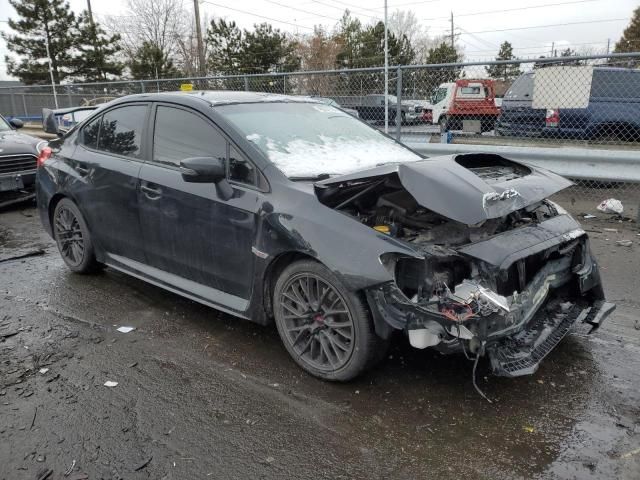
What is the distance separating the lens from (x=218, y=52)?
38000 mm

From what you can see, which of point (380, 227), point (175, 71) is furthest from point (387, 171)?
point (175, 71)

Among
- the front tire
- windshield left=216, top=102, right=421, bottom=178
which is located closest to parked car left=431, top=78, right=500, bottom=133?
windshield left=216, top=102, right=421, bottom=178

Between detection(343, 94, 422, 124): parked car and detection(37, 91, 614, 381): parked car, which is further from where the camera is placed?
detection(343, 94, 422, 124): parked car

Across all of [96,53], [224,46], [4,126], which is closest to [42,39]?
[96,53]

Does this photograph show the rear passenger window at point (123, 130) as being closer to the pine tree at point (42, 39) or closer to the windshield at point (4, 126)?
the windshield at point (4, 126)

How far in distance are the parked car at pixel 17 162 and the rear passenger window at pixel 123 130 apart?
13.5 ft

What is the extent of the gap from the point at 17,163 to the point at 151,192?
525 cm

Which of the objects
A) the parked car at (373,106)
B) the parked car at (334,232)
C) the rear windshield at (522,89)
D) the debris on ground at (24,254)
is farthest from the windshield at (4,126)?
the rear windshield at (522,89)

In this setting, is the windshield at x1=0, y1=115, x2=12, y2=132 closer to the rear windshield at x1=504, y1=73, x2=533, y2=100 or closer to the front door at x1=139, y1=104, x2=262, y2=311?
the front door at x1=139, y1=104, x2=262, y2=311

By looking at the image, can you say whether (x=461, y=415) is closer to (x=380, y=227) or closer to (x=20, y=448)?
(x=380, y=227)

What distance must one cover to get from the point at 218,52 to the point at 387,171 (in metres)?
38.1

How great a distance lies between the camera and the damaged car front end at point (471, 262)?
8.99 feet

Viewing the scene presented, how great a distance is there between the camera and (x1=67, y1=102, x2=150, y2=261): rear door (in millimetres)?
4184

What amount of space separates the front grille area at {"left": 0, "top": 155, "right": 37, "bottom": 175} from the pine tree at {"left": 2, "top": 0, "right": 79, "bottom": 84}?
108ft
